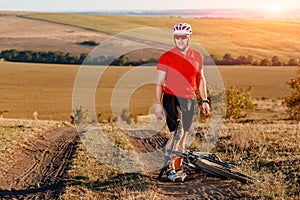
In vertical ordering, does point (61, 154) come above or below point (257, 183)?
below

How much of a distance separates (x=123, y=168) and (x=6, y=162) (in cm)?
341

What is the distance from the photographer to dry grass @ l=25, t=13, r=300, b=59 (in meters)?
126

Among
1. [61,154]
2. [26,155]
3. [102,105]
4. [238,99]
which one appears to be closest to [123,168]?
[61,154]

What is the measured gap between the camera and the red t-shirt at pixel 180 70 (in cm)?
909

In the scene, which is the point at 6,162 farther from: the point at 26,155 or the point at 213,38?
the point at 213,38

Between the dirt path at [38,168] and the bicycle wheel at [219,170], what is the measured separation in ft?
10.6

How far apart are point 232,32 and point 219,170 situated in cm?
15295

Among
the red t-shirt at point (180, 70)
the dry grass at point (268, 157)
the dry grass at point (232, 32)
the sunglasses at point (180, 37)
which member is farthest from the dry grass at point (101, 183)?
the dry grass at point (232, 32)

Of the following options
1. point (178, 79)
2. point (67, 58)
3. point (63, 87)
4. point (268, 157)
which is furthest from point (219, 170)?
point (67, 58)

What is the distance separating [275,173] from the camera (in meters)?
9.52

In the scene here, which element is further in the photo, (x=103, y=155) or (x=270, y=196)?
(x=103, y=155)

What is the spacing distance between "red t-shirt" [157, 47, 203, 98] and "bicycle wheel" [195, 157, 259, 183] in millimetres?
1642

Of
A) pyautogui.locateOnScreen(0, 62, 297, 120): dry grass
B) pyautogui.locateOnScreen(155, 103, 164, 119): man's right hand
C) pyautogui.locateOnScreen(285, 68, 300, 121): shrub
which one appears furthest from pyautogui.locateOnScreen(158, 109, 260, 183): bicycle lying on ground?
pyautogui.locateOnScreen(0, 62, 297, 120): dry grass

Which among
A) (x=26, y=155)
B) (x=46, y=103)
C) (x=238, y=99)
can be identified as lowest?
(x=46, y=103)
